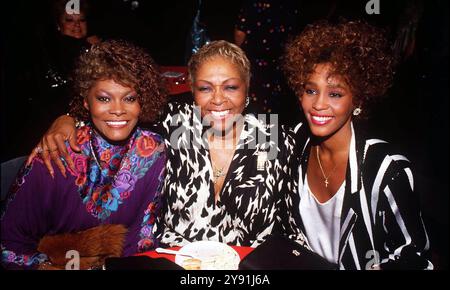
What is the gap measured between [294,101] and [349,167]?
5.39 feet

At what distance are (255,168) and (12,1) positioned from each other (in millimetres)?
3313

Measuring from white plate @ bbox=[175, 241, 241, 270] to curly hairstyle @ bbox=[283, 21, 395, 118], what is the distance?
1.21 m

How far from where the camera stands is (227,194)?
7.32ft

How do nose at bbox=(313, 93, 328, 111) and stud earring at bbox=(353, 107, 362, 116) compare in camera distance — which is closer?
nose at bbox=(313, 93, 328, 111)

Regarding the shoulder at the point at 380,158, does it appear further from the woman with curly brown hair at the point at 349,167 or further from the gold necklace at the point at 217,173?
the gold necklace at the point at 217,173

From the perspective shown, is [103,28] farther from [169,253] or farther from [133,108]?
[169,253]

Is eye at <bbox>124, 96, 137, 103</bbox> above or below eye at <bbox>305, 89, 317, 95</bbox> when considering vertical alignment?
A: below

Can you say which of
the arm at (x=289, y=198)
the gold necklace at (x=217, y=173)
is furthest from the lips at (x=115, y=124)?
the arm at (x=289, y=198)

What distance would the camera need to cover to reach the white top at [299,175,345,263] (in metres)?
2.09

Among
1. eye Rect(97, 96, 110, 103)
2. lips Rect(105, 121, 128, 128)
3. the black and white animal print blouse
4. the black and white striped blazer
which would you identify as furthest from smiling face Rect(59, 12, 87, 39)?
the black and white striped blazer

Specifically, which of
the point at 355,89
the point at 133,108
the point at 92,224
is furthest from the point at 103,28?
the point at 355,89

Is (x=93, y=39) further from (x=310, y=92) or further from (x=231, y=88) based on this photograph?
(x=310, y=92)

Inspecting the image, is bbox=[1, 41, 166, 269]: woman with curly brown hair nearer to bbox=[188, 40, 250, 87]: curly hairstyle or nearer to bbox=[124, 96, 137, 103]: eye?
bbox=[124, 96, 137, 103]: eye

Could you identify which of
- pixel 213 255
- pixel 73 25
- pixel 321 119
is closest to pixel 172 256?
pixel 213 255
